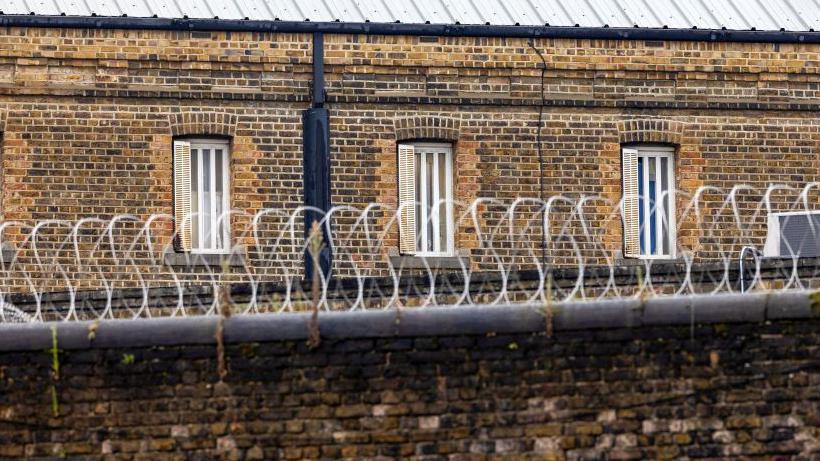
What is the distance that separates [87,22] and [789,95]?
28.2 ft

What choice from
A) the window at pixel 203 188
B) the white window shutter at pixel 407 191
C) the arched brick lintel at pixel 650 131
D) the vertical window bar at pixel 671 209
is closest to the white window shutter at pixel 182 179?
the window at pixel 203 188

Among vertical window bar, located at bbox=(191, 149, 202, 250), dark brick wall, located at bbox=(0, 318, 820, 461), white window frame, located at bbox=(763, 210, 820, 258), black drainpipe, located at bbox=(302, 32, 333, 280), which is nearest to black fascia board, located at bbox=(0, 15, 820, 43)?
black drainpipe, located at bbox=(302, 32, 333, 280)

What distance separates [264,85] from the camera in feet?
104

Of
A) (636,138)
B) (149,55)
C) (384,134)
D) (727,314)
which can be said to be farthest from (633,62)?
(727,314)

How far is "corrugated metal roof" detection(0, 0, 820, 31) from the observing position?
103 ft

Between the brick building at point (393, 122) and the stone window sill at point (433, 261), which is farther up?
the brick building at point (393, 122)

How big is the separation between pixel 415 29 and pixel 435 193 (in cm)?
206

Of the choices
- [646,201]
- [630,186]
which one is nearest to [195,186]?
[630,186]

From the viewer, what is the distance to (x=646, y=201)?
32.9 metres

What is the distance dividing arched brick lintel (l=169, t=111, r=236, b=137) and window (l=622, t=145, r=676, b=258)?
4.88 meters

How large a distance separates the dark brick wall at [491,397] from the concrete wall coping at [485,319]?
90 millimetres

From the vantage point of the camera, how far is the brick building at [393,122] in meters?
31.2

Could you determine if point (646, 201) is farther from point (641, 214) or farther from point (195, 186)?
point (195, 186)

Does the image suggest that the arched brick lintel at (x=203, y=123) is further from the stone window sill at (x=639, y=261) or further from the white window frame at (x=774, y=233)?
the white window frame at (x=774, y=233)
